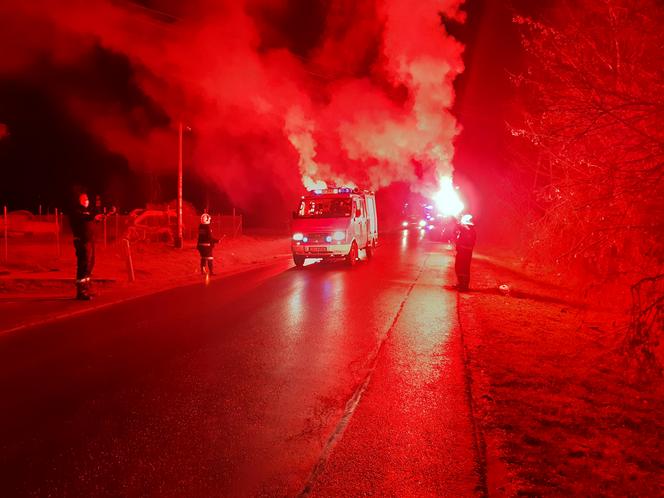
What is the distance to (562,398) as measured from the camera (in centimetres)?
523

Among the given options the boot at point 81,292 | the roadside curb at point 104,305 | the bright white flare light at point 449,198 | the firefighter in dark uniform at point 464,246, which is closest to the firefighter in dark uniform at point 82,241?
the boot at point 81,292

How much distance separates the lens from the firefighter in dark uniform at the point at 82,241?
10.5 meters

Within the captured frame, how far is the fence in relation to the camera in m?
24.7

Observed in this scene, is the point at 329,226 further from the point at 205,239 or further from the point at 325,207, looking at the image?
the point at 205,239

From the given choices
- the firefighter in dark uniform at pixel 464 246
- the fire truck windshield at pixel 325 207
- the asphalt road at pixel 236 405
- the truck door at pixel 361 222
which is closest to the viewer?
the asphalt road at pixel 236 405

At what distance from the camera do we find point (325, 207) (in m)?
17.1

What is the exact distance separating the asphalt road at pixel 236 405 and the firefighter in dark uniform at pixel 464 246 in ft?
11.6

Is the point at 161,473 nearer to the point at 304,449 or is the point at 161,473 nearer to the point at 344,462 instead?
the point at 304,449

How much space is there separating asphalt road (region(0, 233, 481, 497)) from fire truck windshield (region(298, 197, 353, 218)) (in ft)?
24.7

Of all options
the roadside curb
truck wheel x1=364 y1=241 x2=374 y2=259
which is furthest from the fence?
truck wheel x1=364 y1=241 x2=374 y2=259

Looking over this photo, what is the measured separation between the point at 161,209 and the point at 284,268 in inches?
598

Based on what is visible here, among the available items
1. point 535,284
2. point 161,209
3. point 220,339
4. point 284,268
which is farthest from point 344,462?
point 161,209

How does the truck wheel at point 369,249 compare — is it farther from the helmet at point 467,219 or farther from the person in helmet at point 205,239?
the helmet at point 467,219

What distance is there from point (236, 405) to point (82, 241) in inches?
280
